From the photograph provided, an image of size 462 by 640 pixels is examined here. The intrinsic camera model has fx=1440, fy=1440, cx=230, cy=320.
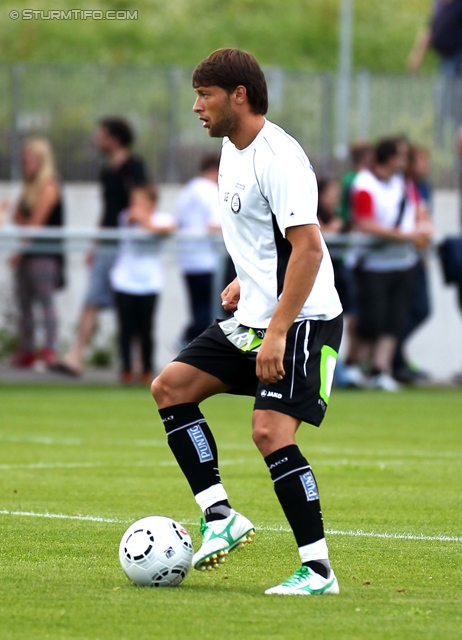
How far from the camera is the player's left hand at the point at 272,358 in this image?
216 inches

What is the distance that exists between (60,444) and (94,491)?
8.78ft

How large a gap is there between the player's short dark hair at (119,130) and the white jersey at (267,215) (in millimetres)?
10160

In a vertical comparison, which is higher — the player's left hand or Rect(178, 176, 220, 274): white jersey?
the player's left hand

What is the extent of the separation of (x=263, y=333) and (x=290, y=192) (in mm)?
636

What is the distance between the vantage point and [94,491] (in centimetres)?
851

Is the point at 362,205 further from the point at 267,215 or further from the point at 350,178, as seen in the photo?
the point at 267,215

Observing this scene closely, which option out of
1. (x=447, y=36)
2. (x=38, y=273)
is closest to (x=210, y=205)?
(x=38, y=273)

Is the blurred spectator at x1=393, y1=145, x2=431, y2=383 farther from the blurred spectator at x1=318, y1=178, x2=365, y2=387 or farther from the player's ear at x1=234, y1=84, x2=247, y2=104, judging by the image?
the player's ear at x1=234, y1=84, x2=247, y2=104

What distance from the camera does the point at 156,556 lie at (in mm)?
5695

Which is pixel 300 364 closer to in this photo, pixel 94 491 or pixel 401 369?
pixel 94 491

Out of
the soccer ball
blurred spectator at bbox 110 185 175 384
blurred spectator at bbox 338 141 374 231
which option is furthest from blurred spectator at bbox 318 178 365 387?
the soccer ball

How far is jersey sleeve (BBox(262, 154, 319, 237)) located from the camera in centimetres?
554

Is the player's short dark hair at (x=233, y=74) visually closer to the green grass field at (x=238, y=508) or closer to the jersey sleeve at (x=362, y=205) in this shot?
the green grass field at (x=238, y=508)

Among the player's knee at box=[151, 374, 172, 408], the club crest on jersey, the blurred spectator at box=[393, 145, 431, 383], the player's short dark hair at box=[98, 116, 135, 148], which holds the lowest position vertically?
the blurred spectator at box=[393, 145, 431, 383]
